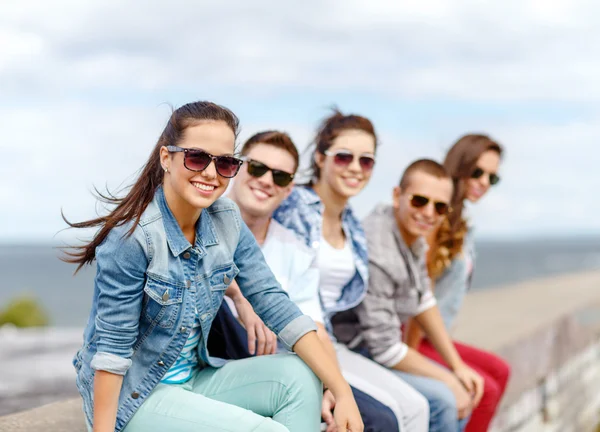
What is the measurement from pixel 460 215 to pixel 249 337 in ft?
6.61

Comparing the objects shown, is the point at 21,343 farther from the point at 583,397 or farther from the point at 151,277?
the point at 583,397

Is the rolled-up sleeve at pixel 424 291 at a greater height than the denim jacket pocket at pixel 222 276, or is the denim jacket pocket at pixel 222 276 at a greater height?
the denim jacket pocket at pixel 222 276

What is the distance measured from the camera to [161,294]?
2.15 metres

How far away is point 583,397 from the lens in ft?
27.4

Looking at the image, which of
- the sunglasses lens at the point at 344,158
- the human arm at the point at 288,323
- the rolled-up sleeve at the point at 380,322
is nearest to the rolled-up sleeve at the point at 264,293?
the human arm at the point at 288,323

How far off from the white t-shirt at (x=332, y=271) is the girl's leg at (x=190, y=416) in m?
1.11

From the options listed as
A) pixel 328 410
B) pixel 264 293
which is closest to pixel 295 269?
pixel 264 293

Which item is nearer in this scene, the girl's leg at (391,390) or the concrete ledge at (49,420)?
the concrete ledge at (49,420)

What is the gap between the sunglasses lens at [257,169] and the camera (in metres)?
2.97

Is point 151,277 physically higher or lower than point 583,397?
higher

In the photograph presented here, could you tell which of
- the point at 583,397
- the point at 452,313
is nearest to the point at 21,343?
the point at 452,313

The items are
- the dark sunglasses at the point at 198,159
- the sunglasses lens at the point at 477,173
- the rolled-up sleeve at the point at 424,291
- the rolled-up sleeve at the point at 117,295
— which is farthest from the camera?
the sunglasses lens at the point at 477,173

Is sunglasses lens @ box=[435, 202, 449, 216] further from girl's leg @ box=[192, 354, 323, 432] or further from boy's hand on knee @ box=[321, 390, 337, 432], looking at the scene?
girl's leg @ box=[192, 354, 323, 432]

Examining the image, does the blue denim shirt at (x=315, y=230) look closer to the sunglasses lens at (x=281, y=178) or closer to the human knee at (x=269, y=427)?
the sunglasses lens at (x=281, y=178)
